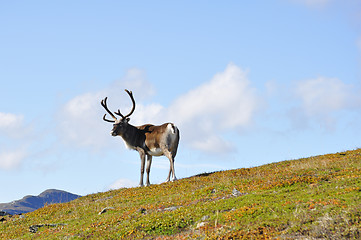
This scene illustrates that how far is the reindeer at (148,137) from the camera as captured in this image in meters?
31.4

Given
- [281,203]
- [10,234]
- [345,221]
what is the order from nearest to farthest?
[345,221] → [281,203] → [10,234]

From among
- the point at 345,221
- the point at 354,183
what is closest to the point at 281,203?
the point at 345,221

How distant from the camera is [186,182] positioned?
28.7 meters

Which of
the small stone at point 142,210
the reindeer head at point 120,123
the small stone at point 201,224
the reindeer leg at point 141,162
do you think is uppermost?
the reindeer head at point 120,123

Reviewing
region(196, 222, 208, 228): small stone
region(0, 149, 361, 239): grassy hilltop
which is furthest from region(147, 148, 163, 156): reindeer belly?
region(196, 222, 208, 228): small stone

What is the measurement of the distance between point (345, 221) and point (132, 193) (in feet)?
55.4

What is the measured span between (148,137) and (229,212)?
55.2 ft

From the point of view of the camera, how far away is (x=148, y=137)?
3228 centimetres

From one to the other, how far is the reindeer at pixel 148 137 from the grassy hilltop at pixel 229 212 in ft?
13.2

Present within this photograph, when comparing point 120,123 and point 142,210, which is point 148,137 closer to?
point 120,123

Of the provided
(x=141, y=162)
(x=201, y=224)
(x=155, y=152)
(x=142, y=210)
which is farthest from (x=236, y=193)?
(x=141, y=162)

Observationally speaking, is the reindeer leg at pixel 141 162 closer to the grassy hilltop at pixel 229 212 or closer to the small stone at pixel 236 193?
the grassy hilltop at pixel 229 212

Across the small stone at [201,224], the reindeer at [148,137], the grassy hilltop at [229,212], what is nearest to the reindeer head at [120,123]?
the reindeer at [148,137]

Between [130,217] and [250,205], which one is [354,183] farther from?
[130,217]
